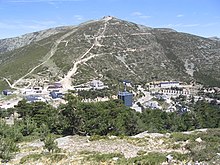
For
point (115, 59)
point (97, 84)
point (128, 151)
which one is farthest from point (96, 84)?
point (128, 151)

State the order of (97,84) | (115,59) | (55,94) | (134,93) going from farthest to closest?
(115,59)
(97,84)
(134,93)
(55,94)

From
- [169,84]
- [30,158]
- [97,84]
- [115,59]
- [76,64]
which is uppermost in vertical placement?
[115,59]

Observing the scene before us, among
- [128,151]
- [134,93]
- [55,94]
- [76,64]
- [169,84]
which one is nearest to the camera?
[128,151]

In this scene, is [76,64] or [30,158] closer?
[30,158]

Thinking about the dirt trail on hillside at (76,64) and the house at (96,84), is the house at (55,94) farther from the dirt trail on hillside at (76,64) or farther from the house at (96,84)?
the house at (96,84)

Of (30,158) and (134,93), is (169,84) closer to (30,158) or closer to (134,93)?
(134,93)

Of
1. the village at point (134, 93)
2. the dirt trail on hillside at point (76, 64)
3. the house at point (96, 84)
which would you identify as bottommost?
the village at point (134, 93)

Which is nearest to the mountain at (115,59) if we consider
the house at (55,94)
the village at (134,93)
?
the village at (134,93)

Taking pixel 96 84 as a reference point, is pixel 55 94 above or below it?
below

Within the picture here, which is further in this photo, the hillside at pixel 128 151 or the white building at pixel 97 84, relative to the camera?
the white building at pixel 97 84
